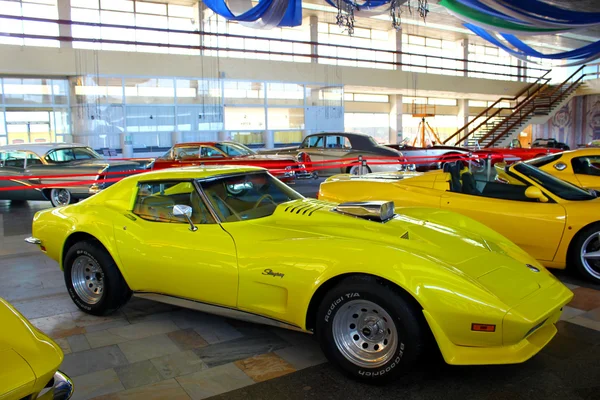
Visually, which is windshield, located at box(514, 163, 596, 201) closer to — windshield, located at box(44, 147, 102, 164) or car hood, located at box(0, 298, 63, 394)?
car hood, located at box(0, 298, 63, 394)

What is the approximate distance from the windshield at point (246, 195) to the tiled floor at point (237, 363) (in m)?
1.02

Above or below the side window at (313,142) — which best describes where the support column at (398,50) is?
above

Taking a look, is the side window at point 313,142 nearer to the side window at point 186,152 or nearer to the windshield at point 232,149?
the windshield at point 232,149

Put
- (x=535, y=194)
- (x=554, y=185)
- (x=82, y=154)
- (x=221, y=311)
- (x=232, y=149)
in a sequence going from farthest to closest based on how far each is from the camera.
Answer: (x=232, y=149), (x=82, y=154), (x=554, y=185), (x=535, y=194), (x=221, y=311)

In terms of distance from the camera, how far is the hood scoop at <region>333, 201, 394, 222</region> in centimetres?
401

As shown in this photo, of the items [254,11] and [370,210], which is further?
[254,11]

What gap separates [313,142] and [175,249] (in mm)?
13444

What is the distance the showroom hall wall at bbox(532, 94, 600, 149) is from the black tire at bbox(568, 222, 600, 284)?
3541 centimetres

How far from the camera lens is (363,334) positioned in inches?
132

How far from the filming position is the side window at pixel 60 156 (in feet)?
40.9

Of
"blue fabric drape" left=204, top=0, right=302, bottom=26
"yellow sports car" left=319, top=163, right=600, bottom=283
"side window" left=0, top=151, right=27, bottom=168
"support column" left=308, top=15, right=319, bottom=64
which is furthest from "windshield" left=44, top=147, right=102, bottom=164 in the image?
"support column" left=308, top=15, right=319, bottom=64

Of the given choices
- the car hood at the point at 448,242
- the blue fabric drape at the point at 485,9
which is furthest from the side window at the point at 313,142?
the car hood at the point at 448,242

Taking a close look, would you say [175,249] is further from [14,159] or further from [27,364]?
[14,159]

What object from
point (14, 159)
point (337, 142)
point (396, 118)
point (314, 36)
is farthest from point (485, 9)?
point (396, 118)
